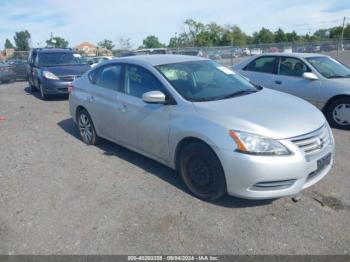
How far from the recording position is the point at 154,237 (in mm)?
3072

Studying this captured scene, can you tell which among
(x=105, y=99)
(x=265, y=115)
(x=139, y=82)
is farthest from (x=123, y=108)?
(x=265, y=115)

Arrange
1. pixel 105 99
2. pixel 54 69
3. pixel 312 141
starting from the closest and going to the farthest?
pixel 312 141 → pixel 105 99 → pixel 54 69

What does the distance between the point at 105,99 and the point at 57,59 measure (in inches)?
292

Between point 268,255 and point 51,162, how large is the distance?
12.0 feet

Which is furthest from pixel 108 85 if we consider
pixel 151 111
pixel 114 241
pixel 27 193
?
pixel 114 241

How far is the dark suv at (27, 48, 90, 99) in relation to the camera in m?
10.3

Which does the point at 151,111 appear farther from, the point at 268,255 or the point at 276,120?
the point at 268,255

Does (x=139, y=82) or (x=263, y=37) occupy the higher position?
(x=263, y=37)

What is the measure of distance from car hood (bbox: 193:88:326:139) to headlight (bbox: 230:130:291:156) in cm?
6

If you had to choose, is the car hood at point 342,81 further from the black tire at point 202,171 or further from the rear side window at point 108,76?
the rear side window at point 108,76

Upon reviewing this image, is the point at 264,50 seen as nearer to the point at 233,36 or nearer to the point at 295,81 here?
the point at 295,81

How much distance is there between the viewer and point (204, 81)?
14.0 feet

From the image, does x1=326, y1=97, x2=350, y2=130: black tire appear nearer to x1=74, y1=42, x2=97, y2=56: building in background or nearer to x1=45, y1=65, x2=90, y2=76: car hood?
x1=45, y1=65, x2=90, y2=76: car hood

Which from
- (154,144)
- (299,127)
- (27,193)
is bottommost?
(27,193)
